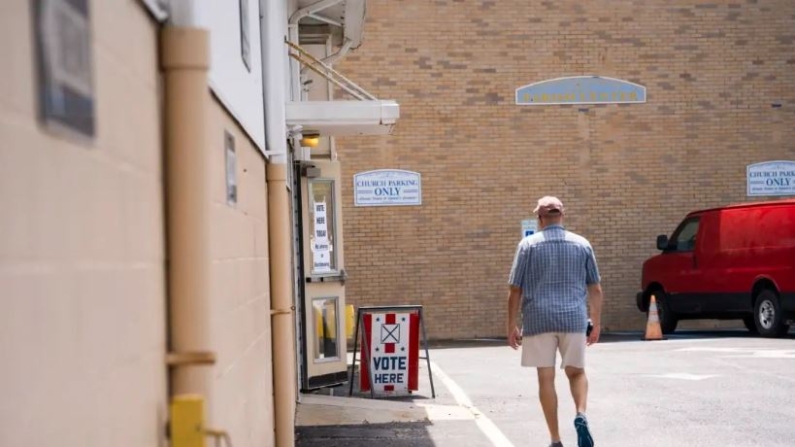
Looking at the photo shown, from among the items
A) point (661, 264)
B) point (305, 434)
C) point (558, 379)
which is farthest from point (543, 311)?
point (661, 264)

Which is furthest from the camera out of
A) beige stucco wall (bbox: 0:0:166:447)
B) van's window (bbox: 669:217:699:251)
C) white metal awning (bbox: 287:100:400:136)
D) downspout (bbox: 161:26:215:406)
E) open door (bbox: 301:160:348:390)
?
van's window (bbox: 669:217:699:251)

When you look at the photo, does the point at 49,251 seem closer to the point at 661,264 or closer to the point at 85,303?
the point at 85,303

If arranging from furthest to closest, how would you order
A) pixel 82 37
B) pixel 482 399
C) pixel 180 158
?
pixel 482 399 < pixel 180 158 < pixel 82 37

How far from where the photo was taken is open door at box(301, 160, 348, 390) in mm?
12812

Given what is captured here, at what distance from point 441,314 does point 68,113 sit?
20.2m

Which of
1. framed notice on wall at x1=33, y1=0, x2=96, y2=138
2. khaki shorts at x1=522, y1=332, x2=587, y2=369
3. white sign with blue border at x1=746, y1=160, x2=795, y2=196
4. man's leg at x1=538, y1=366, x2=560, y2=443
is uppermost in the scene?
white sign with blue border at x1=746, y1=160, x2=795, y2=196

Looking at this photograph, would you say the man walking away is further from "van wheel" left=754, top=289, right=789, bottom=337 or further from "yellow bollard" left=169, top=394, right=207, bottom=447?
"van wheel" left=754, top=289, right=789, bottom=337

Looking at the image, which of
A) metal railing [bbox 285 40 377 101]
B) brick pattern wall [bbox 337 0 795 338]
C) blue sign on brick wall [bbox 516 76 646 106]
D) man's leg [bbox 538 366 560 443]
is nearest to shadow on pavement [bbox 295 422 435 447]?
man's leg [bbox 538 366 560 443]

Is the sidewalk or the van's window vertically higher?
the van's window

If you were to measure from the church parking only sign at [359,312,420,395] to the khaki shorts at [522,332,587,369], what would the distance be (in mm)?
4045

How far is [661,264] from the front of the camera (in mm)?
20984

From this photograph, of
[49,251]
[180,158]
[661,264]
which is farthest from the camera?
[661,264]

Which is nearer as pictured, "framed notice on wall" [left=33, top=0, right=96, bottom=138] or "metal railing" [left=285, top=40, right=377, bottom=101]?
"framed notice on wall" [left=33, top=0, right=96, bottom=138]

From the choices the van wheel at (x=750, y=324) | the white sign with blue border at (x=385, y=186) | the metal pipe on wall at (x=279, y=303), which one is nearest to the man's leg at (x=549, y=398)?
the metal pipe on wall at (x=279, y=303)
